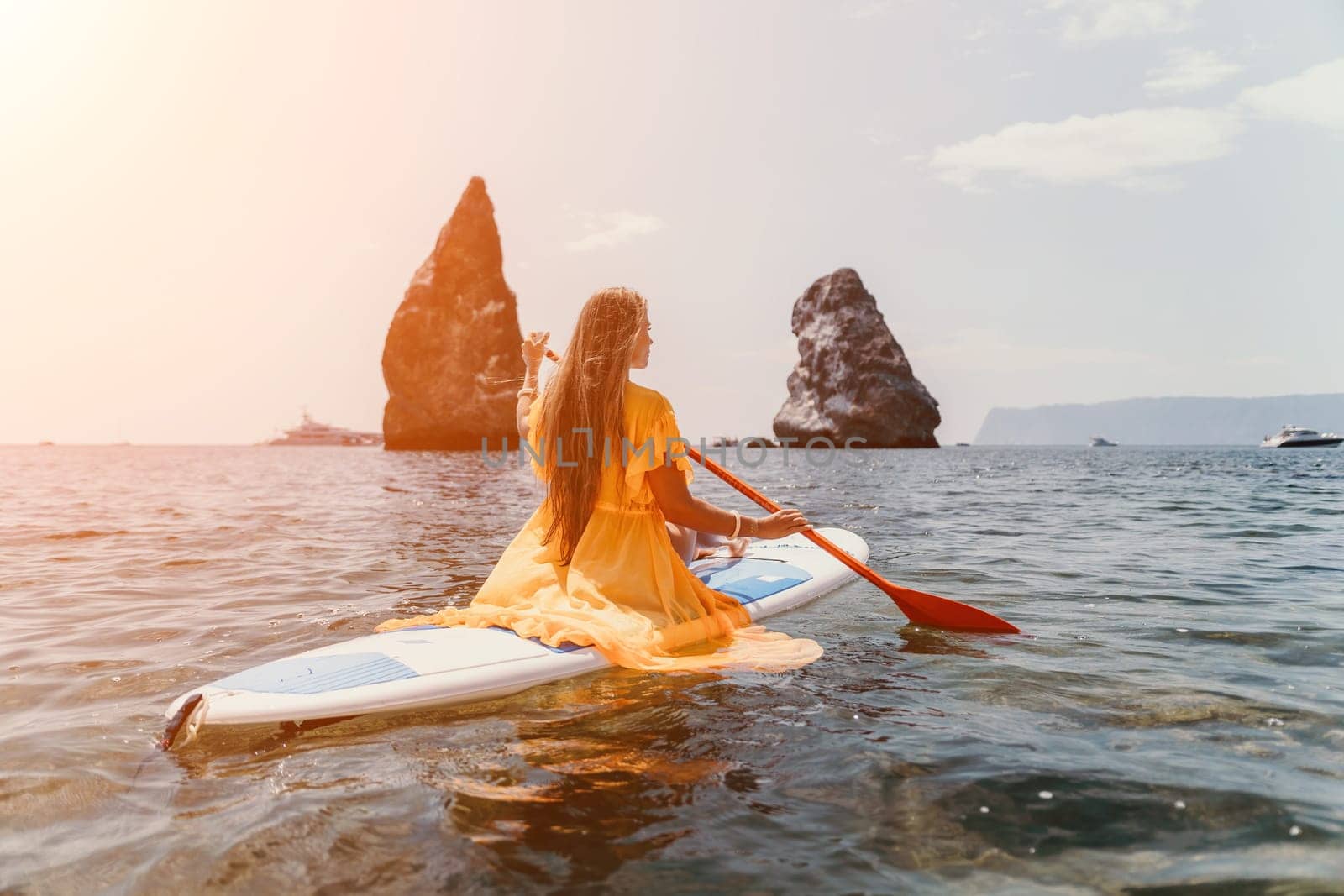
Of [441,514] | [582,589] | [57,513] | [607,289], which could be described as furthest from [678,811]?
[57,513]

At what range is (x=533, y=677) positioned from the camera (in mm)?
3955

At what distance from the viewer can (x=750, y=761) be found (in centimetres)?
315

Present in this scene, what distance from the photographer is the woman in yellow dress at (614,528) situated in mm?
4062

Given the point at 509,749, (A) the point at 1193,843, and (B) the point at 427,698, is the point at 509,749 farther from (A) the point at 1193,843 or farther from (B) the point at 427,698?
(A) the point at 1193,843

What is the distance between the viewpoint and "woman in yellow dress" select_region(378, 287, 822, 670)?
4.06 metres

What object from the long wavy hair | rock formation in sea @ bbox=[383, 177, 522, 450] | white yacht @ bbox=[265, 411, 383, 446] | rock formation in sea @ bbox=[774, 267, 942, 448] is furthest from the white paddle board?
white yacht @ bbox=[265, 411, 383, 446]

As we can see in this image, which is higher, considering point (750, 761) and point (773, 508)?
point (773, 508)

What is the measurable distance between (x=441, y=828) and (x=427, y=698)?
1173 millimetres

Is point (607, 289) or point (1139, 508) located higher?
point (607, 289)

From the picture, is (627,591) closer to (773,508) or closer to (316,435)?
(773,508)

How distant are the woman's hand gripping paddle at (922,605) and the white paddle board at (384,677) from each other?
1605 mm

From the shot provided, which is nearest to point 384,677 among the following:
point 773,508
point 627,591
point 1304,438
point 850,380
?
point 627,591

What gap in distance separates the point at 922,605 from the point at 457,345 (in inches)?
3147

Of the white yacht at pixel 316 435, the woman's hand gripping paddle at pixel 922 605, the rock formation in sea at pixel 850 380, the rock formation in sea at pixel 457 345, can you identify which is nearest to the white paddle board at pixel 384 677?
the woman's hand gripping paddle at pixel 922 605
